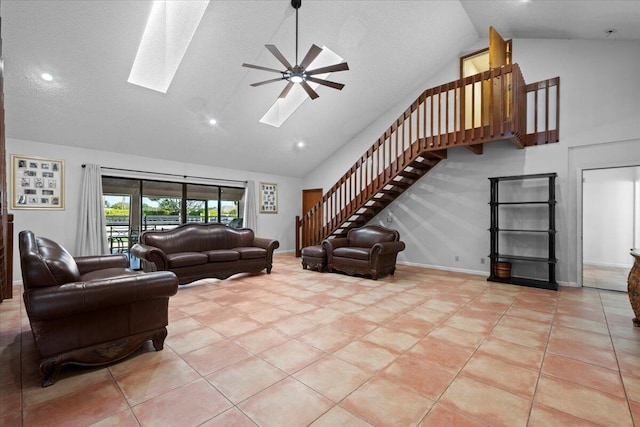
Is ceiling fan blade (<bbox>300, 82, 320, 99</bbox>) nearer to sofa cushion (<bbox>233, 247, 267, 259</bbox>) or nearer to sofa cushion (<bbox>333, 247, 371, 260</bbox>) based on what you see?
sofa cushion (<bbox>333, 247, 371, 260</bbox>)

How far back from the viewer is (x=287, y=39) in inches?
193

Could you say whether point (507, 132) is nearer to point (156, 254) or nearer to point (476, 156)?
point (476, 156)

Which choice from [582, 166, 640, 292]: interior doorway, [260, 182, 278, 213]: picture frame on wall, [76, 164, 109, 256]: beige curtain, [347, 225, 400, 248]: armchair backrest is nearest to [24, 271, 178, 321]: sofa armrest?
[76, 164, 109, 256]: beige curtain

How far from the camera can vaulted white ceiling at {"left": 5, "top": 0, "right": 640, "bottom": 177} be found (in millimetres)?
3779

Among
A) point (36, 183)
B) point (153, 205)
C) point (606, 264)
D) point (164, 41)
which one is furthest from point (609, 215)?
point (36, 183)

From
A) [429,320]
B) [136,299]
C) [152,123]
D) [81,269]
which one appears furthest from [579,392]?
[152,123]

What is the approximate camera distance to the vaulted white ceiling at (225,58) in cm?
378

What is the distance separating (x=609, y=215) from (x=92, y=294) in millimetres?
9464

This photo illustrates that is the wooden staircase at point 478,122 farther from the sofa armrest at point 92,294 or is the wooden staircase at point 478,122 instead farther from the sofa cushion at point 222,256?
the sofa armrest at point 92,294

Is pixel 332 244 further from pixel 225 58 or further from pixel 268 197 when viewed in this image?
pixel 225 58

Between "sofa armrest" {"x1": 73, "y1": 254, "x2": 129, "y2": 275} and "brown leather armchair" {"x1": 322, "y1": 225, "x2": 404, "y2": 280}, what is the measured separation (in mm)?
3523

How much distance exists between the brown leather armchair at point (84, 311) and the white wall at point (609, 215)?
847cm

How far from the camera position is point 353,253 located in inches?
218

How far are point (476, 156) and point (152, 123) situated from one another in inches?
254
